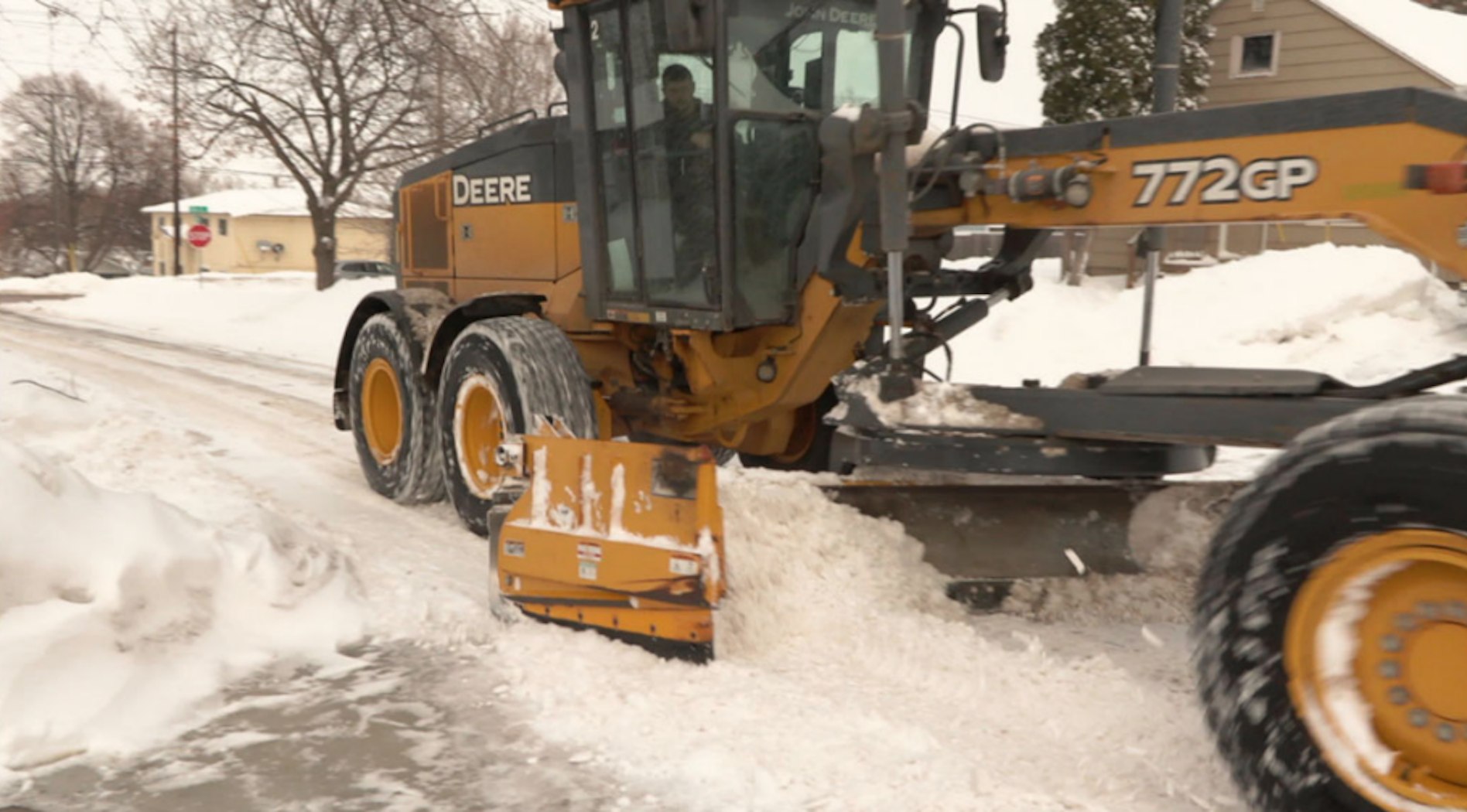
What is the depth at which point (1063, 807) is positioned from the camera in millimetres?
3113

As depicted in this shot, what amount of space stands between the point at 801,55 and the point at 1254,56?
50.1ft

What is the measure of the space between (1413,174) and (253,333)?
19484mm

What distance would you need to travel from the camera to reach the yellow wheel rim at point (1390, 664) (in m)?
2.64

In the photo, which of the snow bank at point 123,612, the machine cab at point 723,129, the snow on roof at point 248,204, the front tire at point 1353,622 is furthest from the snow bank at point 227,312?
the snow on roof at point 248,204

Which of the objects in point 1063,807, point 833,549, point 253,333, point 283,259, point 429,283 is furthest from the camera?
point 283,259

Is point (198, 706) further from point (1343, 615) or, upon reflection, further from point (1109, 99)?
point (1109, 99)

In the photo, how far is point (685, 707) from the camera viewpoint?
3.86 meters

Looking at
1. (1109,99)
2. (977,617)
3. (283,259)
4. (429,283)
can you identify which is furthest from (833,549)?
(283,259)

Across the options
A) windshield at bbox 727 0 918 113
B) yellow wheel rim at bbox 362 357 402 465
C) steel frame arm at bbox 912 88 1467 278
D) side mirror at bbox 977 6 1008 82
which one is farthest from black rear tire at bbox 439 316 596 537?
side mirror at bbox 977 6 1008 82

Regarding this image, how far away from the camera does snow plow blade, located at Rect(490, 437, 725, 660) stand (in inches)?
166

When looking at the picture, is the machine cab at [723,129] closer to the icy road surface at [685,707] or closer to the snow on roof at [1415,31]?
the icy road surface at [685,707]

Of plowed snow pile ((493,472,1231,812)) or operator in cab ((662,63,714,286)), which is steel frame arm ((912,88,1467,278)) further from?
plowed snow pile ((493,472,1231,812))

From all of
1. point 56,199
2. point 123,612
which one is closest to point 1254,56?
point 123,612

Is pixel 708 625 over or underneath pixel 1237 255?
underneath
